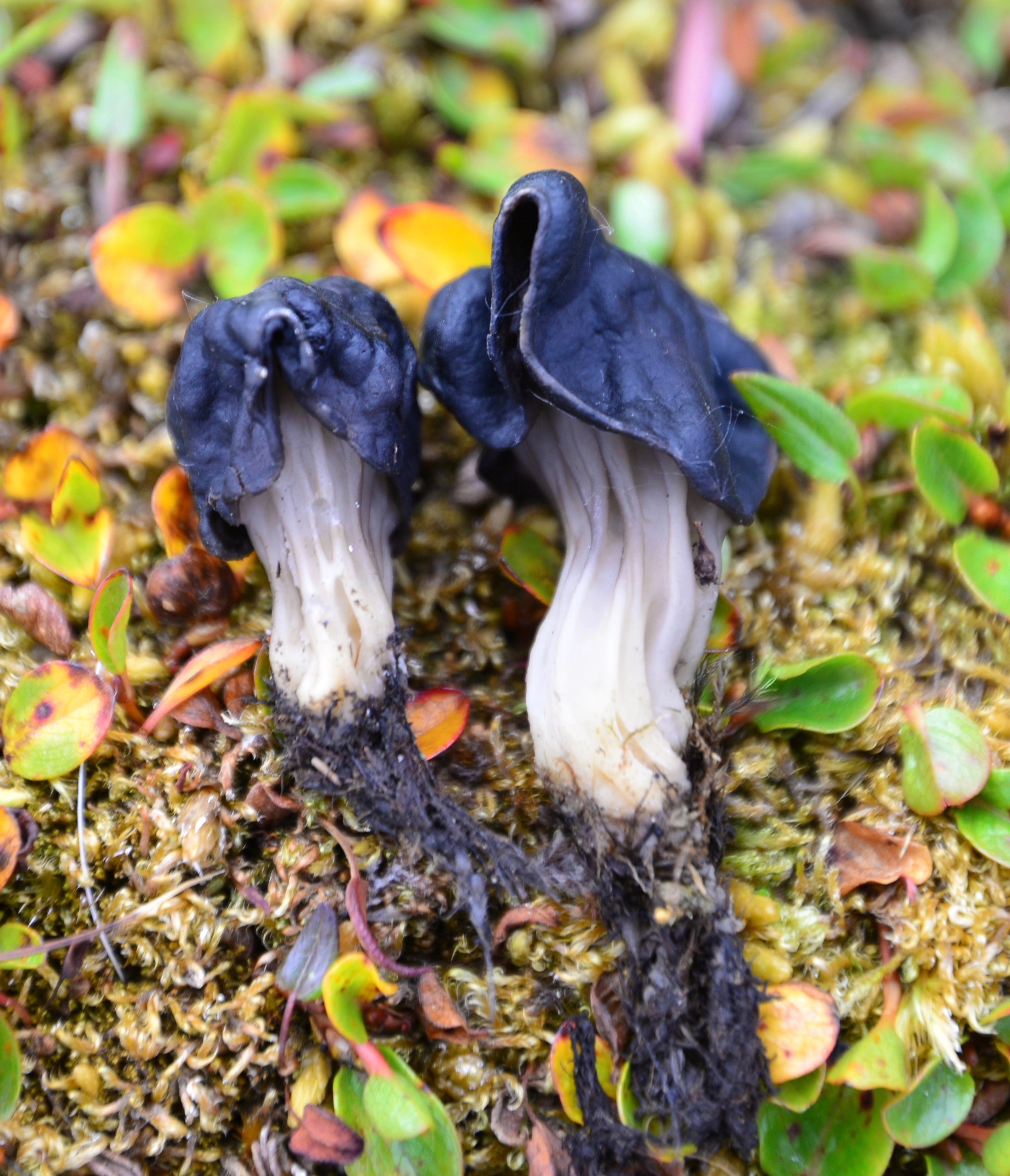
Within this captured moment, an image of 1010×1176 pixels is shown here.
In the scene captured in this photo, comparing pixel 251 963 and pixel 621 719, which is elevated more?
pixel 621 719

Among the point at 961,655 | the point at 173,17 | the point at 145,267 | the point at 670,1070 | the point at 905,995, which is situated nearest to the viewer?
the point at 670,1070

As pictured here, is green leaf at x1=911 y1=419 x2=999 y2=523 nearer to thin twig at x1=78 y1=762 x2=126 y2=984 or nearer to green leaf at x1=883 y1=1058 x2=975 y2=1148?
green leaf at x1=883 y1=1058 x2=975 y2=1148

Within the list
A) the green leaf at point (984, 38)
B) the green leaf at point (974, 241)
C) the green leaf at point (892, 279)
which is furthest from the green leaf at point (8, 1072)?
the green leaf at point (984, 38)

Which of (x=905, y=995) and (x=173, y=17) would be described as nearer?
(x=905, y=995)

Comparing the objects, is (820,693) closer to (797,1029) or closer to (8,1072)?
(797,1029)

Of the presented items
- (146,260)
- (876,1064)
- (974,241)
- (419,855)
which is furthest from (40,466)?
(974,241)

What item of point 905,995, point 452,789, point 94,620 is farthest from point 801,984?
point 94,620

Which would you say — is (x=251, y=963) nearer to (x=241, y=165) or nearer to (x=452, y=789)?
(x=452, y=789)
